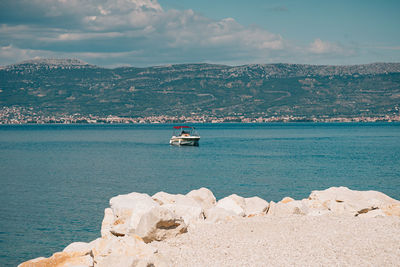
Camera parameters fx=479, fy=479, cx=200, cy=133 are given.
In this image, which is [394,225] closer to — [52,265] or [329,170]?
[52,265]

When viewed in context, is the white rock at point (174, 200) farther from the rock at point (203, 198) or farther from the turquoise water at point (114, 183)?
the turquoise water at point (114, 183)

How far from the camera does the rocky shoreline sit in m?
12.4

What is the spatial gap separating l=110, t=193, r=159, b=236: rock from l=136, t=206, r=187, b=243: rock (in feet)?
1.57

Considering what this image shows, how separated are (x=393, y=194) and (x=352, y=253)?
21.2m

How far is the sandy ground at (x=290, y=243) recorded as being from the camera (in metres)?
12.4

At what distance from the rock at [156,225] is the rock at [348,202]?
7361 millimetres

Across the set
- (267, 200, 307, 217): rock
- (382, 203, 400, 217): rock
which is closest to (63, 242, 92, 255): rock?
(267, 200, 307, 217): rock

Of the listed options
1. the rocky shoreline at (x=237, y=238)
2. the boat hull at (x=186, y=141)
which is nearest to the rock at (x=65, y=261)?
the rocky shoreline at (x=237, y=238)

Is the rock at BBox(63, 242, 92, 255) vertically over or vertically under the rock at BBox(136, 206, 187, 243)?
under

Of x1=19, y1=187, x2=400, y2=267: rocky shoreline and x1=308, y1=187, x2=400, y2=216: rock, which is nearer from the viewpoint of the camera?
x1=19, y1=187, x2=400, y2=267: rocky shoreline

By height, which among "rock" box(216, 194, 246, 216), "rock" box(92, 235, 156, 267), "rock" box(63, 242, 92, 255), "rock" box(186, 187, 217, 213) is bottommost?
"rock" box(186, 187, 217, 213)

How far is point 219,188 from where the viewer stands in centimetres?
3600

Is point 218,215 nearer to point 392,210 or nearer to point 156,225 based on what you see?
point 156,225

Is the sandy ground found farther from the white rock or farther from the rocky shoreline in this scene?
the white rock
